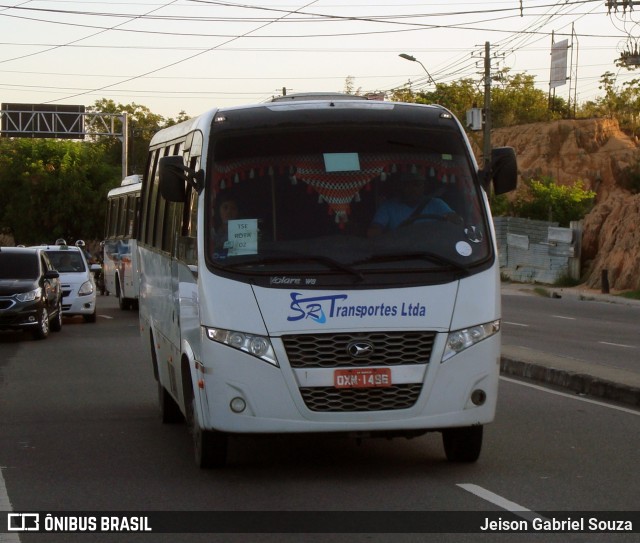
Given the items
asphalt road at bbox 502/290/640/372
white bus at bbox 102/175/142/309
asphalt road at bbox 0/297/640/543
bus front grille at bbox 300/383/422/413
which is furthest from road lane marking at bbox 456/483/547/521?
white bus at bbox 102/175/142/309

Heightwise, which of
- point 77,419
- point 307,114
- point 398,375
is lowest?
point 77,419

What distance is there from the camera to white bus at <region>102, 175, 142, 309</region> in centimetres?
3020

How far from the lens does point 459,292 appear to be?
28.5 ft

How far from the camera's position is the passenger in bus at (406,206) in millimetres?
8961

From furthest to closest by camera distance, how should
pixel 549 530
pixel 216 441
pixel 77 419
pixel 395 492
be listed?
pixel 77 419 → pixel 216 441 → pixel 395 492 → pixel 549 530

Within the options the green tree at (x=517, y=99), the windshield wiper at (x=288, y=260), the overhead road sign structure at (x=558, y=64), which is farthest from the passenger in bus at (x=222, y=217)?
the green tree at (x=517, y=99)

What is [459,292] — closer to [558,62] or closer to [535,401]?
[535,401]

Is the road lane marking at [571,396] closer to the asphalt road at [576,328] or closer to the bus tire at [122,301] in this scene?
the asphalt road at [576,328]

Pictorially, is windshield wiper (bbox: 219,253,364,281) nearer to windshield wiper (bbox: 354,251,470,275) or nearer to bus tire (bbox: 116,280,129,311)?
windshield wiper (bbox: 354,251,470,275)

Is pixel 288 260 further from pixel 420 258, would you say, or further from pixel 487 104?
pixel 487 104

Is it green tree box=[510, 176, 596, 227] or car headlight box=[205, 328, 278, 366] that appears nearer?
car headlight box=[205, 328, 278, 366]

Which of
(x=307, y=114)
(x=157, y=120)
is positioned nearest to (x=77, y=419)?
(x=307, y=114)

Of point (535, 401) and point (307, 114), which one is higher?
point (307, 114)

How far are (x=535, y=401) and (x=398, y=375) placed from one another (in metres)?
4.80
